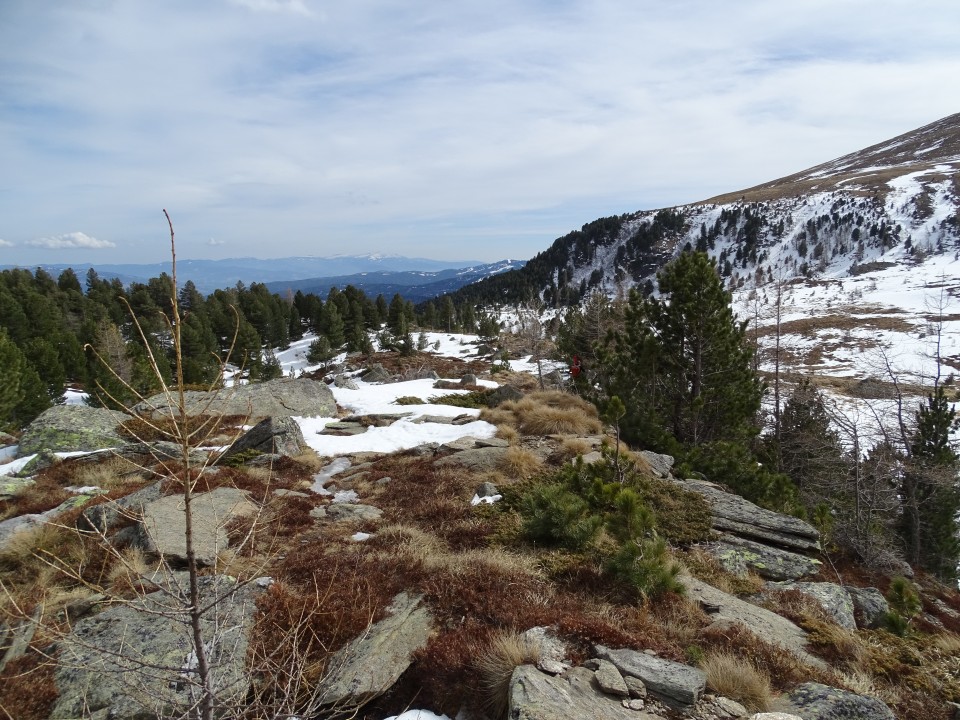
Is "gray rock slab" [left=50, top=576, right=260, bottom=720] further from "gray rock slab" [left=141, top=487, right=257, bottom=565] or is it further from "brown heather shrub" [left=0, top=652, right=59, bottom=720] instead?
"gray rock slab" [left=141, top=487, right=257, bottom=565]

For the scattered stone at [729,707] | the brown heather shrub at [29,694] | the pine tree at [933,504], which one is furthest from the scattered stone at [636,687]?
the pine tree at [933,504]

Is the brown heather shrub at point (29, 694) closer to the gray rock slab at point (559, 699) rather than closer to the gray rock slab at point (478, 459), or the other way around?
the gray rock slab at point (559, 699)

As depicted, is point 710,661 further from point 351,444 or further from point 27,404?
point 27,404

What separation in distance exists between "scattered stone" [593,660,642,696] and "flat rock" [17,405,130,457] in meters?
14.3

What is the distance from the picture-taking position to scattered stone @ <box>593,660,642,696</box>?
3892 millimetres

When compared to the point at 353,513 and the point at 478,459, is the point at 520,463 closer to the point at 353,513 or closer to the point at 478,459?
the point at 478,459

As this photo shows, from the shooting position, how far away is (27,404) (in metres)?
29.8

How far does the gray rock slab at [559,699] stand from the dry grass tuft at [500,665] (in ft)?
0.40

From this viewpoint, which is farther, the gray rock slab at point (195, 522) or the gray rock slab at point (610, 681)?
the gray rock slab at point (195, 522)

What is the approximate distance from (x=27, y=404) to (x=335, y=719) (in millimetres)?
37523

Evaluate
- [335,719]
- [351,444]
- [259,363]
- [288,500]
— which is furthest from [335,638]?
[259,363]

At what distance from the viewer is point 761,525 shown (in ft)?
30.0

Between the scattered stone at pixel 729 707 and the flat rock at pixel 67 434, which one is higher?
the flat rock at pixel 67 434

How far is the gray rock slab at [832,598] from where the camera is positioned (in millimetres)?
6668
